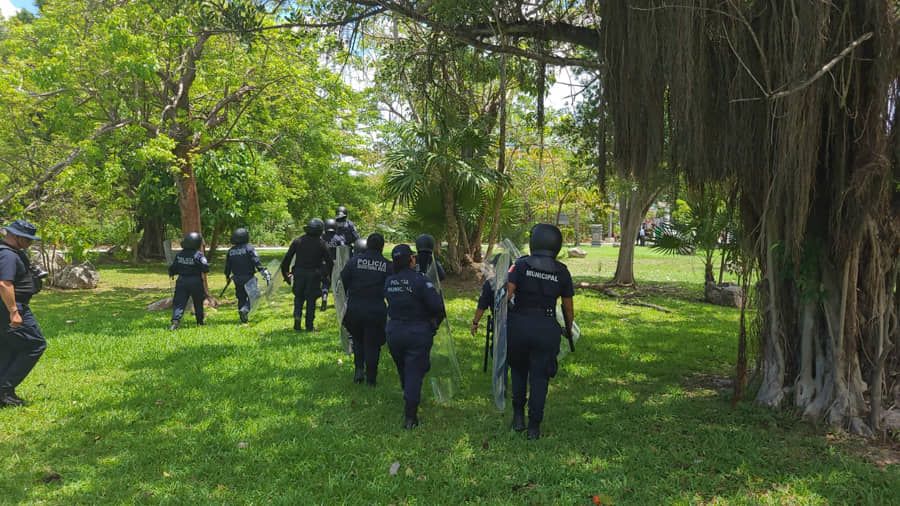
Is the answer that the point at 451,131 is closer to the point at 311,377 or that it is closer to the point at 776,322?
the point at 311,377

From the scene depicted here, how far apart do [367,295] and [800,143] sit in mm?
3940

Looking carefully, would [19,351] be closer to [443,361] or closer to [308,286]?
[308,286]

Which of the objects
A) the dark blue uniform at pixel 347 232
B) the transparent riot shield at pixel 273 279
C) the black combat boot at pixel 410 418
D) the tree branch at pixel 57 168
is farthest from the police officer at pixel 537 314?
the tree branch at pixel 57 168

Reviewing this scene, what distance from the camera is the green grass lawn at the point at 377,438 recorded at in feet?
11.9

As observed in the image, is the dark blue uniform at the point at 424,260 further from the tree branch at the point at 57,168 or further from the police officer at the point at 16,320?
the tree branch at the point at 57,168

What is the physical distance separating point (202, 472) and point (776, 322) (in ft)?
16.5

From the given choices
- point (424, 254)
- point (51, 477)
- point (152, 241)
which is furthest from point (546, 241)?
point (152, 241)

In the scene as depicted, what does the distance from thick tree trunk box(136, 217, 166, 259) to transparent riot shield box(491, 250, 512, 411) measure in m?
23.5

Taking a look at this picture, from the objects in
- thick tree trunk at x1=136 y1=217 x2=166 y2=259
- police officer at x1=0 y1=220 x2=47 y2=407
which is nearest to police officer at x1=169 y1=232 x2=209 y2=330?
police officer at x1=0 y1=220 x2=47 y2=407

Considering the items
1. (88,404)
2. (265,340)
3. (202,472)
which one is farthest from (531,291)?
(265,340)

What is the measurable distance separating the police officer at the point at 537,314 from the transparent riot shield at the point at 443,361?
47.3 inches

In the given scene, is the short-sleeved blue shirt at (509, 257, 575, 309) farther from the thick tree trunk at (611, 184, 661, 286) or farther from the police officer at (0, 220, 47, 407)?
the thick tree trunk at (611, 184, 661, 286)

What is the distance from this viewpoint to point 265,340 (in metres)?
8.09

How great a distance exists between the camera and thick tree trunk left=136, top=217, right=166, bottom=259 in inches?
971
